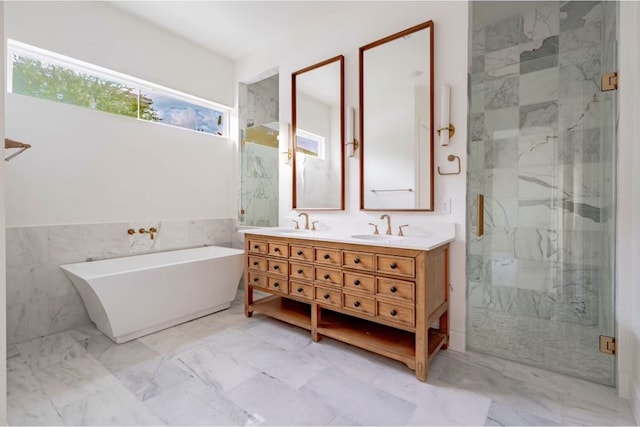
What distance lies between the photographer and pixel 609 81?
1707mm

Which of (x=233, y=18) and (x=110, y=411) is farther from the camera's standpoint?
(x=233, y=18)

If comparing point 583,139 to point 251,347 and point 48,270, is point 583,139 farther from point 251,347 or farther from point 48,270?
point 48,270

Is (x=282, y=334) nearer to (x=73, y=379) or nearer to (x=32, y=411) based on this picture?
(x=73, y=379)

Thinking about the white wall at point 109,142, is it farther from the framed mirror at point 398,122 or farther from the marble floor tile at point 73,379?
the framed mirror at point 398,122

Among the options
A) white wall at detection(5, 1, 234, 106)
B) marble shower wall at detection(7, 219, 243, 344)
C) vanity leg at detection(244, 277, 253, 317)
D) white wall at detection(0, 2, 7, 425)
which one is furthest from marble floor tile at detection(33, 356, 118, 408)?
white wall at detection(5, 1, 234, 106)

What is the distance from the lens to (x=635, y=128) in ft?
5.16

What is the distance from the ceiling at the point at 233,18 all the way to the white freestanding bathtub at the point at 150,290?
93.1 inches

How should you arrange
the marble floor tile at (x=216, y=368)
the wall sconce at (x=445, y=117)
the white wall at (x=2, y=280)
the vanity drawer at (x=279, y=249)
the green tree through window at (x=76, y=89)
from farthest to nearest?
the vanity drawer at (x=279, y=249), the green tree through window at (x=76, y=89), the wall sconce at (x=445, y=117), the marble floor tile at (x=216, y=368), the white wall at (x=2, y=280)

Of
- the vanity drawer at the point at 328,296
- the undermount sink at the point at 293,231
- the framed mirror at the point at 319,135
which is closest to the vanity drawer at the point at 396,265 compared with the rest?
the vanity drawer at the point at 328,296

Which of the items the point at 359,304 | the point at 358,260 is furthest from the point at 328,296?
the point at 358,260

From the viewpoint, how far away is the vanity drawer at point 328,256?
2165 millimetres

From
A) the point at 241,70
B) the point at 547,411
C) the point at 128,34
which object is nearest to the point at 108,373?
the point at 547,411

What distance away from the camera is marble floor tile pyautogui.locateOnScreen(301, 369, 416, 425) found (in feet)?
4.88

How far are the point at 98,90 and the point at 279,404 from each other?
314 cm
